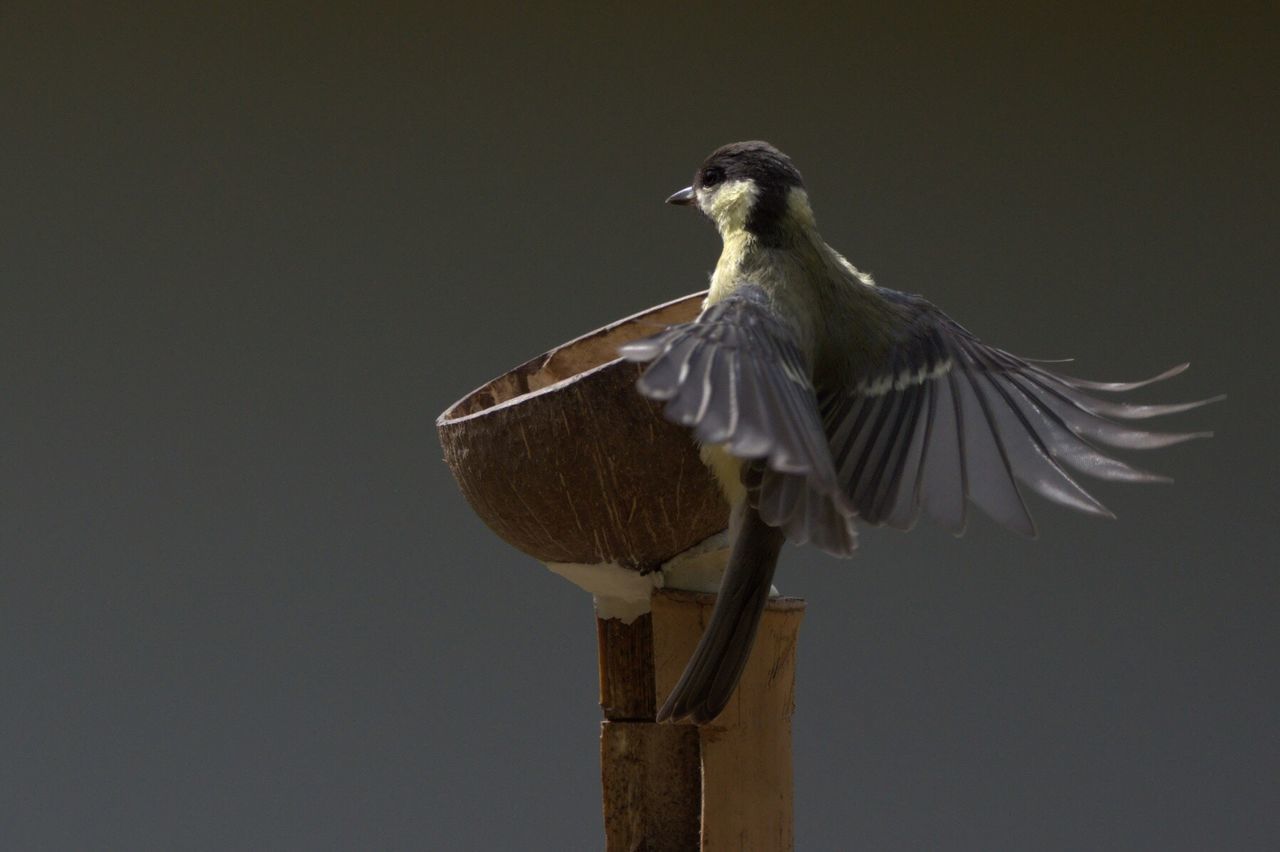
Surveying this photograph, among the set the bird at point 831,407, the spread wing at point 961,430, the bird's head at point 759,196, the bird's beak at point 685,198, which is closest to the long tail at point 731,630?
the bird at point 831,407

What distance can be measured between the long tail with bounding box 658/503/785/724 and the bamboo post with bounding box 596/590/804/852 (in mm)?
88

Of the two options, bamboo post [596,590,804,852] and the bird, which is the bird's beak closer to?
the bird

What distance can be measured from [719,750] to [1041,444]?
1.57 ft

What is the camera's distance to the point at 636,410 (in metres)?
1.36

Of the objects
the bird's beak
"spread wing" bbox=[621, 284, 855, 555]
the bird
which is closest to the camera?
"spread wing" bbox=[621, 284, 855, 555]

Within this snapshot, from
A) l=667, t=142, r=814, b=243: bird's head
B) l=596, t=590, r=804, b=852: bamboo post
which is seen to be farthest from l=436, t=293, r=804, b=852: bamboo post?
l=667, t=142, r=814, b=243: bird's head

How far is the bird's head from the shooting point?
1542mm

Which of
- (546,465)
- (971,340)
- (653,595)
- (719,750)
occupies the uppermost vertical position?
(971,340)

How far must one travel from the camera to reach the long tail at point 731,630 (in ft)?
4.50

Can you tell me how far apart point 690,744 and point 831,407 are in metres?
0.39

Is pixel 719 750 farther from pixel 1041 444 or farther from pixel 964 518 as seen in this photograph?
pixel 1041 444

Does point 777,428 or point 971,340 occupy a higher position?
point 971,340

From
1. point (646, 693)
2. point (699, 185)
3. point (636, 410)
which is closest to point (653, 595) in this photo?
point (646, 693)

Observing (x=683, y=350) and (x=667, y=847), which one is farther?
(x=667, y=847)
